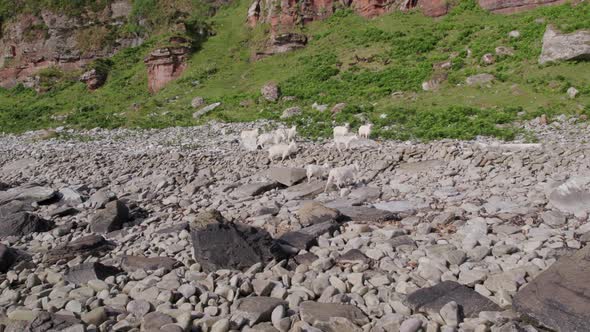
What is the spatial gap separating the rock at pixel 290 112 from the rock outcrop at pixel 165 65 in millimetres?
20582

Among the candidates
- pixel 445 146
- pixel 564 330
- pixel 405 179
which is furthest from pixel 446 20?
pixel 564 330

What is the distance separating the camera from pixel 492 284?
6.18 meters

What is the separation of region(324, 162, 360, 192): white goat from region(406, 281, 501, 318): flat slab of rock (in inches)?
240

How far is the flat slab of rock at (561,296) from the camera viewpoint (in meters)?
5.01

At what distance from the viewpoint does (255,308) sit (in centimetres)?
598

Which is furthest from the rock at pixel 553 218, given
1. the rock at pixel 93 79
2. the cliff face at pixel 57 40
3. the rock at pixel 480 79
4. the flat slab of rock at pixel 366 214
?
the cliff face at pixel 57 40

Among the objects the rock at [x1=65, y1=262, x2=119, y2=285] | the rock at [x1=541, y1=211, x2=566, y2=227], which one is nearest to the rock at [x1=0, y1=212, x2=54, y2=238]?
the rock at [x1=65, y1=262, x2=119, y2=285]

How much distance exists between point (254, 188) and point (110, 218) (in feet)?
12.6

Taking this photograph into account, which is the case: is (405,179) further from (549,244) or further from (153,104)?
(153,104)

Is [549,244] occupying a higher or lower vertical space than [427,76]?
higher

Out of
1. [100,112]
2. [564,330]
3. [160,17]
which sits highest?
[564,330]

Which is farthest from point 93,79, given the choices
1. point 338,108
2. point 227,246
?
point 227,246

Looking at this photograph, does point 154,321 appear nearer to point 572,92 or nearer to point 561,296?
point 561,296

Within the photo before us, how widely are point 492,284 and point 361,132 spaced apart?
11.6m
